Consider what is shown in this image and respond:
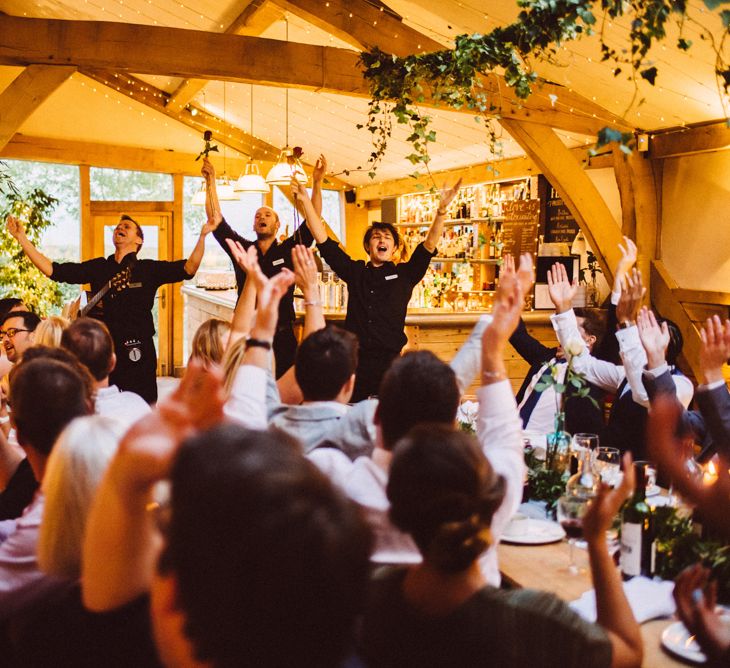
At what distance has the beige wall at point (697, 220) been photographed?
6.70 metres

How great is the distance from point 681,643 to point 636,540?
405mm

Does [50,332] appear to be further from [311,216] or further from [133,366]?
[311,216]

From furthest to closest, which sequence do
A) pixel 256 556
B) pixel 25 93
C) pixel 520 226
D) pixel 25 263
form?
pixel 520 226, pixel 25 263, pixel 25 93, pixel 256 556

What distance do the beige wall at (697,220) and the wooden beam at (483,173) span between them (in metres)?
0.82

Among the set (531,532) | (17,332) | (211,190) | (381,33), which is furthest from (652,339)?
(381,33)

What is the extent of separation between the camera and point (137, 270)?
484 cm

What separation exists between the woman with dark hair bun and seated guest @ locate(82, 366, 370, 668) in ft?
1.30

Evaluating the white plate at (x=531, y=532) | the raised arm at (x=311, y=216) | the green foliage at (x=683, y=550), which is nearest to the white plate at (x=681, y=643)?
the green foliage at (x=683, y=550)

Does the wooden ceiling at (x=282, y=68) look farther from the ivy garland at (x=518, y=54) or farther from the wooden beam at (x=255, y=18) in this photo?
the ivy garland at (x=518, y=54)

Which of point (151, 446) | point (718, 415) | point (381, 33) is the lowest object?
point (718, 415)

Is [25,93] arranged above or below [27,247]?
above

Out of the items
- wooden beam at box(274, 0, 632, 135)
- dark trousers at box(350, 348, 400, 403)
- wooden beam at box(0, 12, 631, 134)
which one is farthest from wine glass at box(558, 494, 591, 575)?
wooden beam at box(0, 12, 631, 134)

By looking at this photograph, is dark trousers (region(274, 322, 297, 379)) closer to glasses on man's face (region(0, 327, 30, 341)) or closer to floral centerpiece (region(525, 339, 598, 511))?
glasses on man's face (region(0, 327, 30, 341))

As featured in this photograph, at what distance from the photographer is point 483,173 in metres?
9.42
